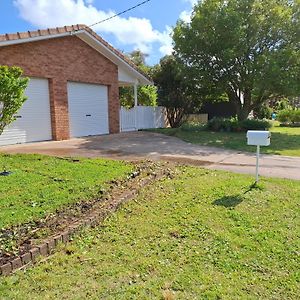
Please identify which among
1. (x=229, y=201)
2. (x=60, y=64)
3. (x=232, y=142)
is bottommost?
(x=229, y=201)

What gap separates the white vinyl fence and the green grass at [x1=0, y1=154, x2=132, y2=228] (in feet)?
30.4

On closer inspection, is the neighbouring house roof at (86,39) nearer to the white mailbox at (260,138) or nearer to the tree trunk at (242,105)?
the tree trunk at (242,105)

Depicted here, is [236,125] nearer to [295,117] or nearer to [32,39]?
[32,39]

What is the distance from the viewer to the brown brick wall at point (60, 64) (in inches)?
474

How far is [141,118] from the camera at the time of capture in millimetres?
18891

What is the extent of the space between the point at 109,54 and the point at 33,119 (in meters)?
5.36

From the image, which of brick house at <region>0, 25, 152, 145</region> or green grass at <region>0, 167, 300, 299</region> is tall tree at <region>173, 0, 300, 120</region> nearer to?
brick house at <region>0, 25, 152, 145</region>

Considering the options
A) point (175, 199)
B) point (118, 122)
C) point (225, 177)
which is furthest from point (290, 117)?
point (175, 199)

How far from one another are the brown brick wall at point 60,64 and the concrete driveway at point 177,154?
1566mm

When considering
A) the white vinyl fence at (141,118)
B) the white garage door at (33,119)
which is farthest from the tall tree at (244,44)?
the white garage door at (33,119)

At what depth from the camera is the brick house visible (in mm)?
12102

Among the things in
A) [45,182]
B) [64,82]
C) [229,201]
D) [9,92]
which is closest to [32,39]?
[64,82]

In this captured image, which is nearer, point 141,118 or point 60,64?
point 60,64

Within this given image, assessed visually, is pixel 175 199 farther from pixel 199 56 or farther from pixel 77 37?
pixel 199 56
